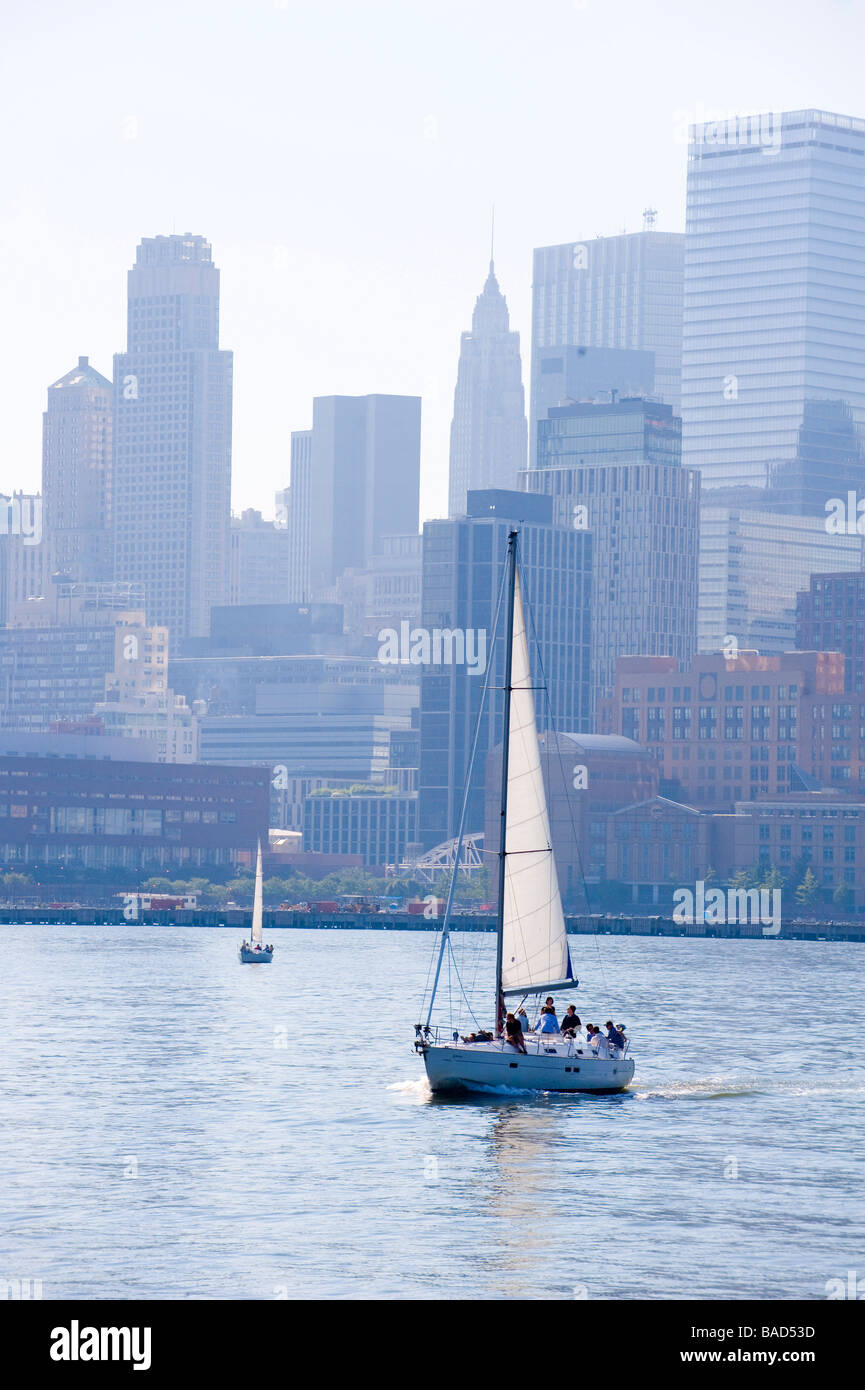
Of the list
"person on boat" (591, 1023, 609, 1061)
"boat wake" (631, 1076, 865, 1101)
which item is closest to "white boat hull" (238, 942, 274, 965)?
"boat wake" (631, 1076, 865, 1101)

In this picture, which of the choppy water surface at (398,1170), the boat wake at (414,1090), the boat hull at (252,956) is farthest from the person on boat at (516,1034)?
the boat hull at (252,956)

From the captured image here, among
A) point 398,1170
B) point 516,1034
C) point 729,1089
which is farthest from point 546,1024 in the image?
point 398,1170

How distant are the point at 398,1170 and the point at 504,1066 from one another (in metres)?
11.5

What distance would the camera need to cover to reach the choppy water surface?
51.6 metres

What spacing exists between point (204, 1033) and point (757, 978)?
81044mm

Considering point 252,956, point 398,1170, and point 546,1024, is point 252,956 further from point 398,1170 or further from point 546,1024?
point 398,1170

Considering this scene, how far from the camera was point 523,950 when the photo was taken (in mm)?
79312

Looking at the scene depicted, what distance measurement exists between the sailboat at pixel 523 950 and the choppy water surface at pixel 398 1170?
4.16 ft

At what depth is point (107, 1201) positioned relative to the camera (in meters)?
60.1

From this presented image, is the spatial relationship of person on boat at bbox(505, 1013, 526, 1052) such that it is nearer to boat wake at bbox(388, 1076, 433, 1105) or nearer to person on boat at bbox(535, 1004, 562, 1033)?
person on boat at bbox(535, 1004, 562, 1033)

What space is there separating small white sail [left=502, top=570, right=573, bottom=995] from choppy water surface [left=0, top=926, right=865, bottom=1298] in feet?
13.4
